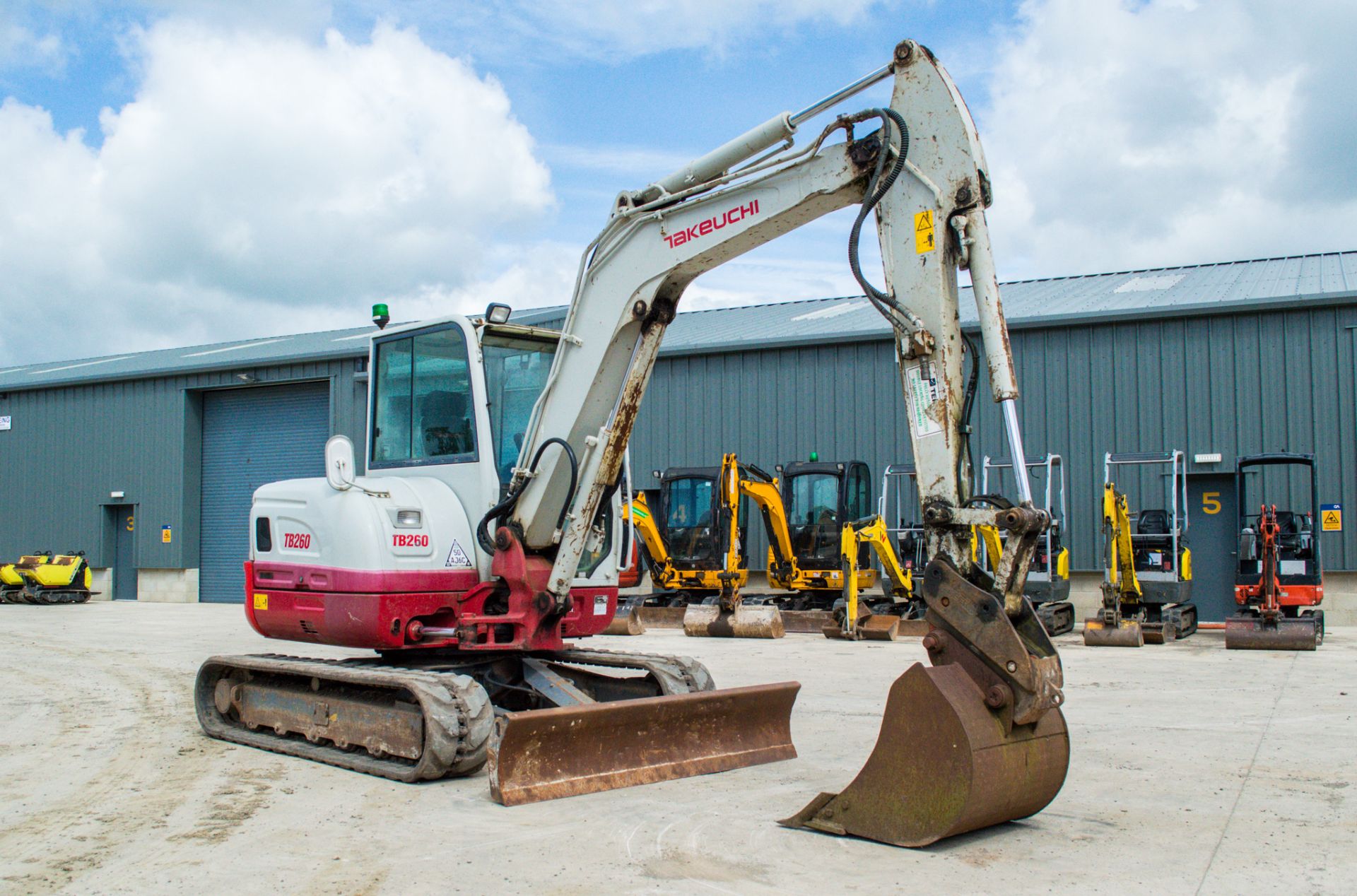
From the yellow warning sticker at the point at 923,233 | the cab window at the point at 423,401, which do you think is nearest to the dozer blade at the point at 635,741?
the cab window at the point at 423,401

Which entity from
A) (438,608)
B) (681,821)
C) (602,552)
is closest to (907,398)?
(681,821)

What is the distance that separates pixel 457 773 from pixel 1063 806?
354 centimetres

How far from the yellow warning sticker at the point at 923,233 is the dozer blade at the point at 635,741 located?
3.09 metres

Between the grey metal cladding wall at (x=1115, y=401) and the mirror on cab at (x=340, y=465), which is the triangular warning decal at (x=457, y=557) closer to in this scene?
the mirror on cab at (x=340, y=465)

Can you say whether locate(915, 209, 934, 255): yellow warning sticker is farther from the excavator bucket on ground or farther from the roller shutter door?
the roller shutter door

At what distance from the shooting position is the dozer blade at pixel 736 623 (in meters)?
18.0

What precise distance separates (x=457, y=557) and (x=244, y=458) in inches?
921

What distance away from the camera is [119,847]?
5625 mm

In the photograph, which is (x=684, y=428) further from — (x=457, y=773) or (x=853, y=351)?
(x=457, y=773)

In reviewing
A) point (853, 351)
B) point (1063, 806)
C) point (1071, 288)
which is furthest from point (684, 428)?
point (1063, 806)

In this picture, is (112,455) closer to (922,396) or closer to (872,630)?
(872,630)

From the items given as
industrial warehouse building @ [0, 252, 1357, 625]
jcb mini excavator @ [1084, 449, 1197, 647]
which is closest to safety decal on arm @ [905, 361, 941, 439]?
jcb mini excavator @ [1084, 449, 1197, 647]

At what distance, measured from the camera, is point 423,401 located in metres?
8.48

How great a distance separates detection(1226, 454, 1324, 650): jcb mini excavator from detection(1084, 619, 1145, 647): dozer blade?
114cm
